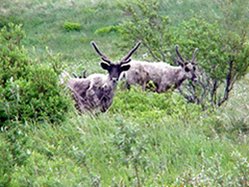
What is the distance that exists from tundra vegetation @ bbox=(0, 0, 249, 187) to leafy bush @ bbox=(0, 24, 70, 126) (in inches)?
0.5

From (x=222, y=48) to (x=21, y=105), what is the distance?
22.8ft

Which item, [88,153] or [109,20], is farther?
[109,20]

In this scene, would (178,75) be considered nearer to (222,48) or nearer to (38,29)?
(222,48)

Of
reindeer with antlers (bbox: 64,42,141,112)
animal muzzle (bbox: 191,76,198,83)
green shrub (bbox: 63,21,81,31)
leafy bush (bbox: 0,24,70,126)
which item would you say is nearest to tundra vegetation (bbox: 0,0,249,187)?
leafy bush (bbox: 0,24,70,126)

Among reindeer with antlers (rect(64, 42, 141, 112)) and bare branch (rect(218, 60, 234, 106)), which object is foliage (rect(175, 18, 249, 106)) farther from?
reindeer with antlers (rect(64, 42, 141, 112))

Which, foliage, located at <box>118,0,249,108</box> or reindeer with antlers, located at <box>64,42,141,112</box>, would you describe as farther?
foliage, located at <box>118,0,249,108</box>

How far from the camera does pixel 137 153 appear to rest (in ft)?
16.5

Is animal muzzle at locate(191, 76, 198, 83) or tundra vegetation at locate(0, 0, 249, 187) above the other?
tundra vegetation at locate(0, 0, 249, 187)

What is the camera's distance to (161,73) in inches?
630

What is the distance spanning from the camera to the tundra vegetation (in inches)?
215

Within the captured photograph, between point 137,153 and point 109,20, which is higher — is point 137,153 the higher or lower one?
the higher one

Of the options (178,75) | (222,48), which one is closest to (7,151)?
(222,48)

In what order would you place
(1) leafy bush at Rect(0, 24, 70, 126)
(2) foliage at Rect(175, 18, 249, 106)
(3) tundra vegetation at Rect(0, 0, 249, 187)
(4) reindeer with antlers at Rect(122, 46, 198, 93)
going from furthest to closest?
(4) reindeer with antlers at Rect(122, 46, 198, 93), (2) foliage at Rect(175, 18, 249, 106), (1) leafy bush at Rect(0, 24, 70, 126), (3) tundra vegetation at Rect(0, 0, 249, 187)

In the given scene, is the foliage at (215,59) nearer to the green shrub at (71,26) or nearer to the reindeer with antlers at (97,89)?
the reindeer with antlers at (97,89)
